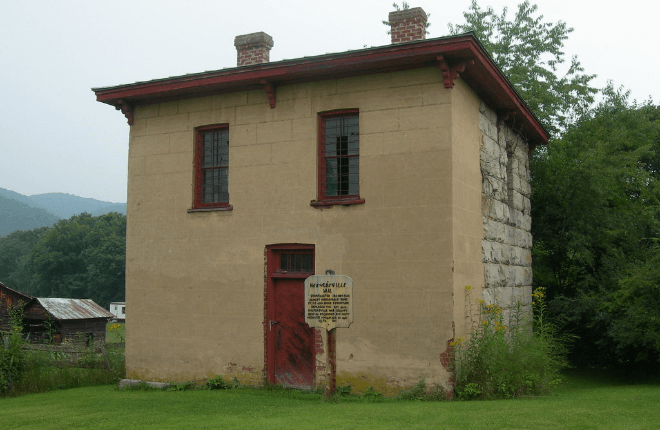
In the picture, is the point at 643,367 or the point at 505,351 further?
the point at 643,367

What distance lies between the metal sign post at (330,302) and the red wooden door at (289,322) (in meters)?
2.26

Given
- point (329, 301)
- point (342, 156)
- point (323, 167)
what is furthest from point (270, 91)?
point (329, 301)

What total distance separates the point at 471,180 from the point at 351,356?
410 cm

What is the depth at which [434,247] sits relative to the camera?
10.5 metres

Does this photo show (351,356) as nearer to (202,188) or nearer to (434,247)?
(434,247)

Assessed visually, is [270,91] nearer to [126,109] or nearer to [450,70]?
[450,70]

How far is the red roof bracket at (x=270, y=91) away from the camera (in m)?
11.7

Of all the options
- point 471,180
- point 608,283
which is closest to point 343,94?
point 471,180

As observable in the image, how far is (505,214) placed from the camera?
14.1 m

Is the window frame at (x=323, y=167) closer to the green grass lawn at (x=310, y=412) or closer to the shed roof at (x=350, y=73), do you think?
the shed roof at (x=350, y=73)

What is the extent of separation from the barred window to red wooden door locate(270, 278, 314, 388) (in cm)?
242

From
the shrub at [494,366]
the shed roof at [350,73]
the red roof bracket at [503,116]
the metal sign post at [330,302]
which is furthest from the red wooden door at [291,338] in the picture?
the red roof bracket at [503,116]

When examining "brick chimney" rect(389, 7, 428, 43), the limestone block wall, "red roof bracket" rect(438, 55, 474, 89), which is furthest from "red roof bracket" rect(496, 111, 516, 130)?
"red roof bracket" rect(438, 55, 474, 89)

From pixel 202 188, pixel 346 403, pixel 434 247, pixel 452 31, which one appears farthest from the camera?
pixel 452 31
